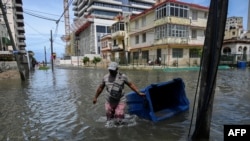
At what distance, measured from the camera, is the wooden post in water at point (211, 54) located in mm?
3502

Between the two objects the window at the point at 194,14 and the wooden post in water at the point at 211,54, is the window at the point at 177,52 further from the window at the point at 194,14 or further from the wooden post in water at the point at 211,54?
the wooden post in water at the point at 211,54

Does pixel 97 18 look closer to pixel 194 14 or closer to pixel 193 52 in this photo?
pixel 194 14

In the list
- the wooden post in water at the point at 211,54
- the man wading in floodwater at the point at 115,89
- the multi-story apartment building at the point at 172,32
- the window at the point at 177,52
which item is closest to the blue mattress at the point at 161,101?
the man wading in floodwater at the point at 115,89

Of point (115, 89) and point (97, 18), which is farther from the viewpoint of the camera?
point (97, 18)

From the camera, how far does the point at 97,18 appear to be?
242 ft

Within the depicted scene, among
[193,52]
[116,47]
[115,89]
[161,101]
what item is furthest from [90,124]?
[116,47]

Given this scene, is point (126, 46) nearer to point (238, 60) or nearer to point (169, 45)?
point (169, 45)

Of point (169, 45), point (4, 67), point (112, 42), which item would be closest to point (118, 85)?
point (4, 67)

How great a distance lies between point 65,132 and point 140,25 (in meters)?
33.4

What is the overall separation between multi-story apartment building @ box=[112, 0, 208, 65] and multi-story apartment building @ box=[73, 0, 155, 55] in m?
32.8

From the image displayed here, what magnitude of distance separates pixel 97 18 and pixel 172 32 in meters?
48.8

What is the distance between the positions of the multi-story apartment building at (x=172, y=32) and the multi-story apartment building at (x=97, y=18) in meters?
32.8

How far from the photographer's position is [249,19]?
11.3 meters

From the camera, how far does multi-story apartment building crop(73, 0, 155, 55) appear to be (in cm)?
6750
